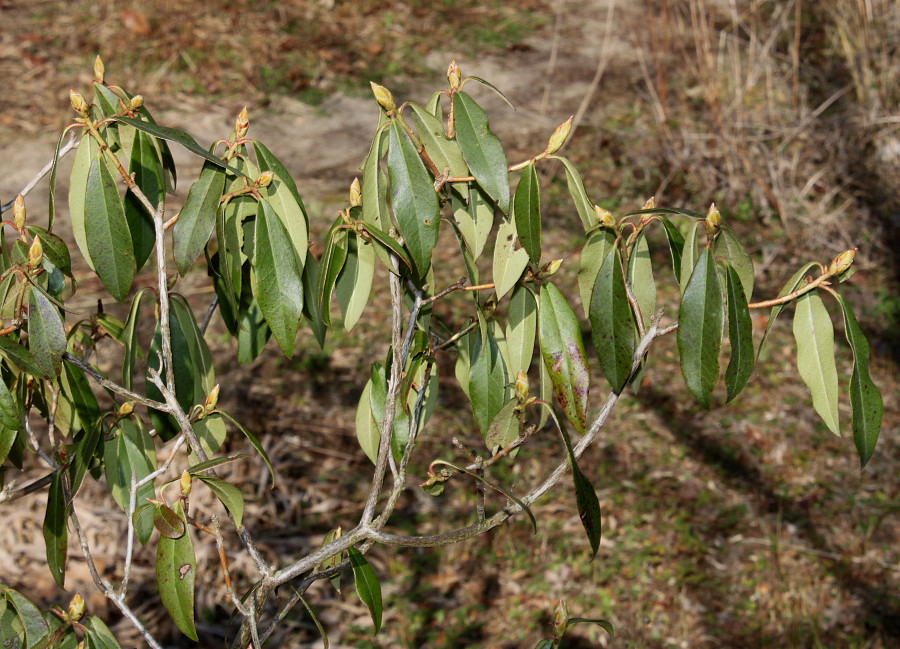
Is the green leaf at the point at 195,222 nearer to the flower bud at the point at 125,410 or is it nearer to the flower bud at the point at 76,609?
the flower bud at the point at 125,410

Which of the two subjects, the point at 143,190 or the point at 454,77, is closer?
the point at 454,77

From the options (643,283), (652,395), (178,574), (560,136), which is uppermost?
(560,136)

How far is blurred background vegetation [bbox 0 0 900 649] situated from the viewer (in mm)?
2568

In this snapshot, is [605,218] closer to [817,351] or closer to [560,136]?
[560,136]

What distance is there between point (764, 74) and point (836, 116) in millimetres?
470

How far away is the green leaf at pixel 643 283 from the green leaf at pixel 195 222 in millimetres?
540

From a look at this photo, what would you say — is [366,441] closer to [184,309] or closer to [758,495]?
[184,309]

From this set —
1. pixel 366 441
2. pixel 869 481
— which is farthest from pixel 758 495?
pixel 366 441

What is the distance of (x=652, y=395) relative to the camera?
343 centimetres

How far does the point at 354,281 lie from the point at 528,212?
27 centimetres

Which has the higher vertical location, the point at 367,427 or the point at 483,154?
the point at 483,154

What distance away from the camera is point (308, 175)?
15.5 feet

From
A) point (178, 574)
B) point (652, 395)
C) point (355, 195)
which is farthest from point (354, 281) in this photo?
point (652, 395)

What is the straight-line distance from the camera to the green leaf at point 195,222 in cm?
106
